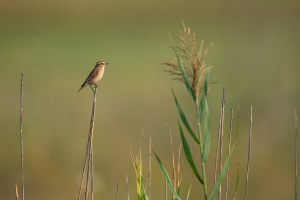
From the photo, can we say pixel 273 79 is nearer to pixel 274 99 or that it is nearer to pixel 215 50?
pixel 274 99

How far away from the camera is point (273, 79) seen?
15.0 metres

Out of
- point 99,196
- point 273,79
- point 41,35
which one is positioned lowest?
point 99,196

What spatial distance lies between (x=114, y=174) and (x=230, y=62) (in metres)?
4.94

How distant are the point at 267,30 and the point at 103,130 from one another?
7.42 metres

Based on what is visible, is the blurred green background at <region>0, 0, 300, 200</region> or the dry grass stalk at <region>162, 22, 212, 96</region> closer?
the dry grass stalk at <region>162, 22, 212, 96</region>

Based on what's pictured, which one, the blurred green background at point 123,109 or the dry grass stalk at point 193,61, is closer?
the dry grass stalk at point 193,61

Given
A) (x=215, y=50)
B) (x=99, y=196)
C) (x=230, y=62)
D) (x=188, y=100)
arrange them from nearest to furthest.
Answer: (x=99, y=196) < (x=188, y=100) < (x=230, y=62) < (x=215, y=50)

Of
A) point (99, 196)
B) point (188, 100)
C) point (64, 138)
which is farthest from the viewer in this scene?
point (188, 100)

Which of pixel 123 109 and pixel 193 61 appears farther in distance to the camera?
pixel 123 109

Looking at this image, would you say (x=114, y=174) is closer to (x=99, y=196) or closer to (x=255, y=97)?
(x=99, y=196)

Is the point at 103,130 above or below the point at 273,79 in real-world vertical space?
below

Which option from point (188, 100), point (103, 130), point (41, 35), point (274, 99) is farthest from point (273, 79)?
point (41, 35)

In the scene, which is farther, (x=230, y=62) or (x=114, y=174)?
(x=230, y=62)

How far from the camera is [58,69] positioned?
15.7 metres
